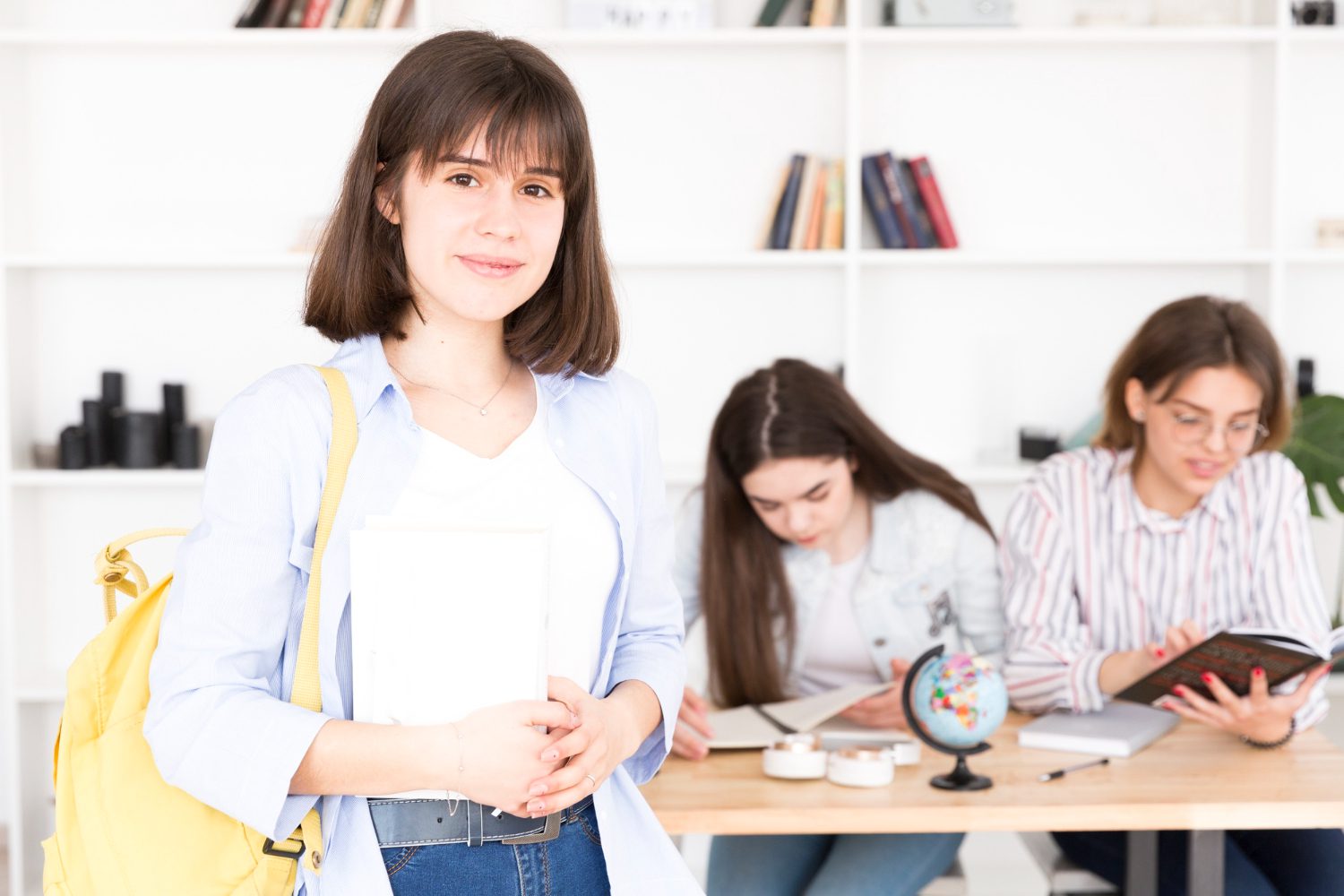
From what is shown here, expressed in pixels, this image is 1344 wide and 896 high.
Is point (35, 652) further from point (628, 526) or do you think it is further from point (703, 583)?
point (628, 526)

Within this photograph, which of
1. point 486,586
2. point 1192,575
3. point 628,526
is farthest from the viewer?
point 1192,575

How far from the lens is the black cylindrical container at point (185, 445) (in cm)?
352

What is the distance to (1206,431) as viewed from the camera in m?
2.32

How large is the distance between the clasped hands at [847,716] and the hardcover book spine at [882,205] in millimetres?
1489

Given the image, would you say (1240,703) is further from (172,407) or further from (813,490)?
(172,407)

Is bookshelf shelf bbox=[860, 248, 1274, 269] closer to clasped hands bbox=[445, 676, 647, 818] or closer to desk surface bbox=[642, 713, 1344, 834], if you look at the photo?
desk surface bbox=[642, 713, 1344, 834]

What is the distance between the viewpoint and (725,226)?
3689 mm

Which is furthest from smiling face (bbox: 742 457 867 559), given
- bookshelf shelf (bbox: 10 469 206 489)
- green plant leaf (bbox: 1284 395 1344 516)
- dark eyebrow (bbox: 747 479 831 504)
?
bookshelf shelf (bbox: 10 469 206 489)

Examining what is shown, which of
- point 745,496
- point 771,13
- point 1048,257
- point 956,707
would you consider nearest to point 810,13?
point 771,13

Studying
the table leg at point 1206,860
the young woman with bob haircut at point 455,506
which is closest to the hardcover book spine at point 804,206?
the table leg at point 1206,860

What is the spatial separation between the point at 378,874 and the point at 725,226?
275cm

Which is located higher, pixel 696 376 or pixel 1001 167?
pixel 1001 167

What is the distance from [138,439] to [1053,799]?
2602 mm

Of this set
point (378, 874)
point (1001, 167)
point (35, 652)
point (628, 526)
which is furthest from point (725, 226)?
point (378, 874)
